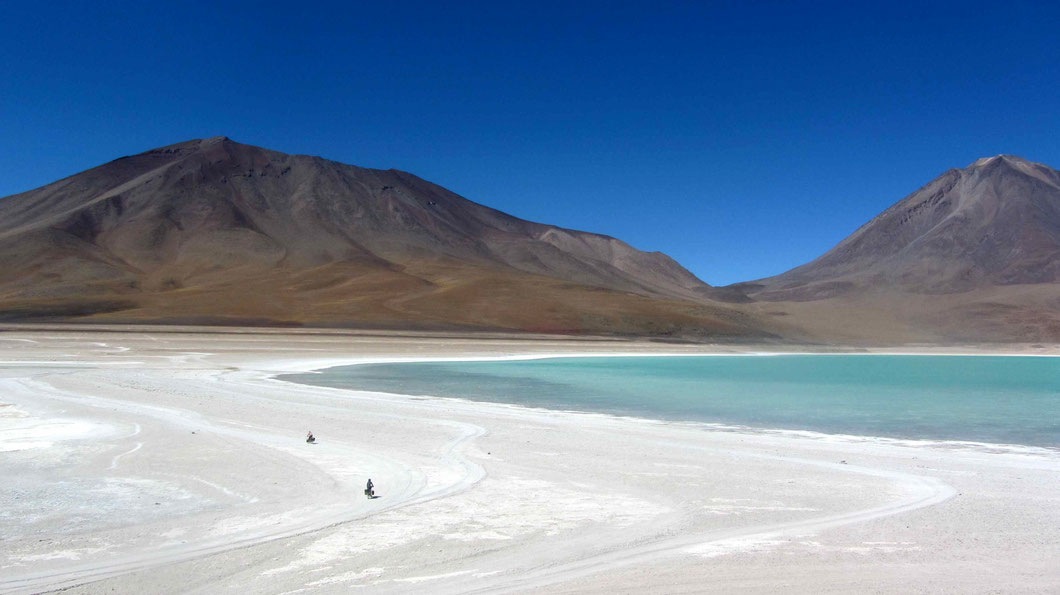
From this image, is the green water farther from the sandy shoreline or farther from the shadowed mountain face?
the shadowed mountain face

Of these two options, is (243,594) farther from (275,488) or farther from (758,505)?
(758,505)

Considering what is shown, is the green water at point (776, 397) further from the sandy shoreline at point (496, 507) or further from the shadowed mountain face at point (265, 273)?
the shadowed mountain face at point (265, 273)

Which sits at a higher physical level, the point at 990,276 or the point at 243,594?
the point at 990,276

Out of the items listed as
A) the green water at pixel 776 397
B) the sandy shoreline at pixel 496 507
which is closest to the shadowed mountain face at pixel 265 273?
the green water at pixel 776 397

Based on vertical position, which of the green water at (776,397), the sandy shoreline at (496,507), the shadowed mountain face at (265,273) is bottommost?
the sandy shoreline at (496,507)

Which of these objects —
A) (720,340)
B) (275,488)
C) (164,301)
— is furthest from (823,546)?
(164,301)

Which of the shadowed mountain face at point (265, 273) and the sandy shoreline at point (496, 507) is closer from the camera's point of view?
the sandy shoreline at point (496, 507)
